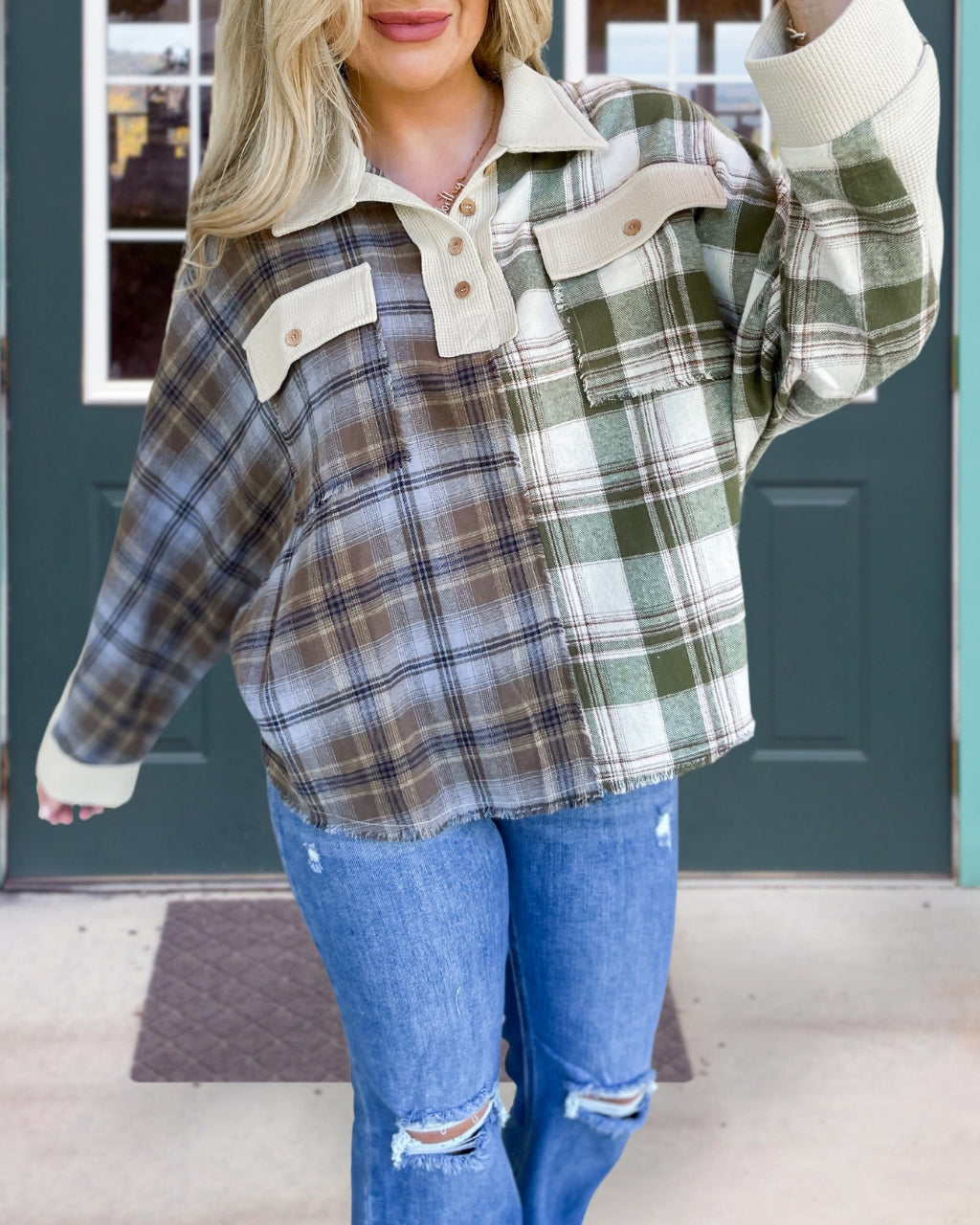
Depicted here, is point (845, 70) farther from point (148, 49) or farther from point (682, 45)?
point (148, 49)

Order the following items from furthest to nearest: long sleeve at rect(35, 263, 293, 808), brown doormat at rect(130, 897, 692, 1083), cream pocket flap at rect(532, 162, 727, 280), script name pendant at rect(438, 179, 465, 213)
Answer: brown doormat at rect(130, 897, 692, 1083)
long sleeve at rect(35, 263, 293, 808)
script name pendant at rect(438, 179, 465, 213)
cream pocket flap at rect(532, 162, 727, 280)

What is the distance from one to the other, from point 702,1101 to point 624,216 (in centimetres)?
163

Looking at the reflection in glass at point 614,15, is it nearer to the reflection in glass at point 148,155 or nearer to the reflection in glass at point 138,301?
the reflection in glass at point 148,155

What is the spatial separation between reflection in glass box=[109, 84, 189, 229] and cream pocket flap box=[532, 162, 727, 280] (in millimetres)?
2066

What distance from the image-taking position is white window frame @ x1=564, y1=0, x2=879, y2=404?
312cm

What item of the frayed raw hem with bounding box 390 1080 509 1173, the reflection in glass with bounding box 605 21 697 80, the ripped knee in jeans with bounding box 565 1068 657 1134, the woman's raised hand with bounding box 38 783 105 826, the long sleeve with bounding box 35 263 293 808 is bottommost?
the ripped knee in jeans with bounding box 565 1068 657 1134

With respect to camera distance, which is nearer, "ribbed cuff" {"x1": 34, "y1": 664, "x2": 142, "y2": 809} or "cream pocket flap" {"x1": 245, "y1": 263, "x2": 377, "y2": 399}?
"cream pocket flap" {"x1": 245, "y1": 263, "x2": 377, "y2": 399}

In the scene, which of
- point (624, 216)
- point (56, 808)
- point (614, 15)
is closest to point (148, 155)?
point (614, 15)

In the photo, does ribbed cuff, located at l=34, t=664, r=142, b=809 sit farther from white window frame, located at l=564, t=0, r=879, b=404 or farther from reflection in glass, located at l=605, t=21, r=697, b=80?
reflection in glass, located at l=605, t=21, r=697, b=80

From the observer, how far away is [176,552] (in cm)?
154

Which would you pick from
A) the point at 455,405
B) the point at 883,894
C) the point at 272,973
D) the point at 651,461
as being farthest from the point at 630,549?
the point at 883,894

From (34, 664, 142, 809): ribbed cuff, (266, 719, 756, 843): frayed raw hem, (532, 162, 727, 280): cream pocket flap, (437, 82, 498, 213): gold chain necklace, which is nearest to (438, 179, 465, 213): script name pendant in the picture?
(437, 82, 498, 213): gold chain necklace

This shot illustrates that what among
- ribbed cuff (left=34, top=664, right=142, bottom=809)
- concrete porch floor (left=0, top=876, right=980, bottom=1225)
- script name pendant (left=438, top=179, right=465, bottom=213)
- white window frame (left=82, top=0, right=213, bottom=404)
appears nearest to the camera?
script name pendant (left=438, top=179, right=465, bottom=213)

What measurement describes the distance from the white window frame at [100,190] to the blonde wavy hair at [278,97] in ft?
5.92
